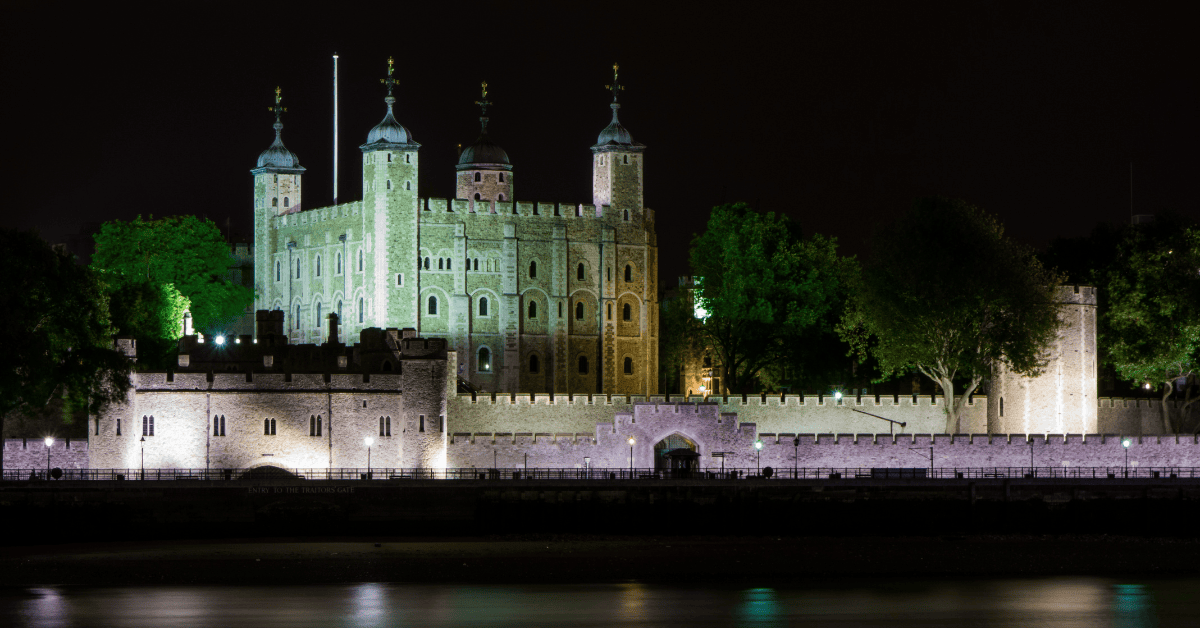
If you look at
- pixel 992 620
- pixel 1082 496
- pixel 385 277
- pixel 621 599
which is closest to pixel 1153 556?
pixel 1082 496

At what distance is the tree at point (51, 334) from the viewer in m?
52.2

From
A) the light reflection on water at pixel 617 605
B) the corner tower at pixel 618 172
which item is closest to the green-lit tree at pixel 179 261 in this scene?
the corner tower at pixel 618 172

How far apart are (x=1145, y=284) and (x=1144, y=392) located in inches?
461

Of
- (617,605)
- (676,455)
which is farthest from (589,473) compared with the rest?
(617,605)

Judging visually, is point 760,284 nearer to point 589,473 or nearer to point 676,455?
point 676,455

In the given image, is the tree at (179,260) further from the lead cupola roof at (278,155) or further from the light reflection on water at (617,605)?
the light reflection on water at (617,605)

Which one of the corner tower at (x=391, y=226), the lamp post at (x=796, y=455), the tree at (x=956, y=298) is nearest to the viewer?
the lamp post at (x=796, y=455)

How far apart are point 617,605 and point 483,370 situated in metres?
43.1

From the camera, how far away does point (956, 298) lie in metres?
64.3

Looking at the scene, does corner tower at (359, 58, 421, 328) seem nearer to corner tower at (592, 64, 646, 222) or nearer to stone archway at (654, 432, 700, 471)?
corner tower at (592, 64, 646, 222)

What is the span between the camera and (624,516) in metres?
52.3

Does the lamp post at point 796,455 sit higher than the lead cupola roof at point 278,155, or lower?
lower

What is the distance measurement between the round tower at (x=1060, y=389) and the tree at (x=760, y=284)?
27.6ft

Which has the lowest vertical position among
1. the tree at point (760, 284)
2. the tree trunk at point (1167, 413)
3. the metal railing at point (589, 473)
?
the metal railing at point (589, 473)
